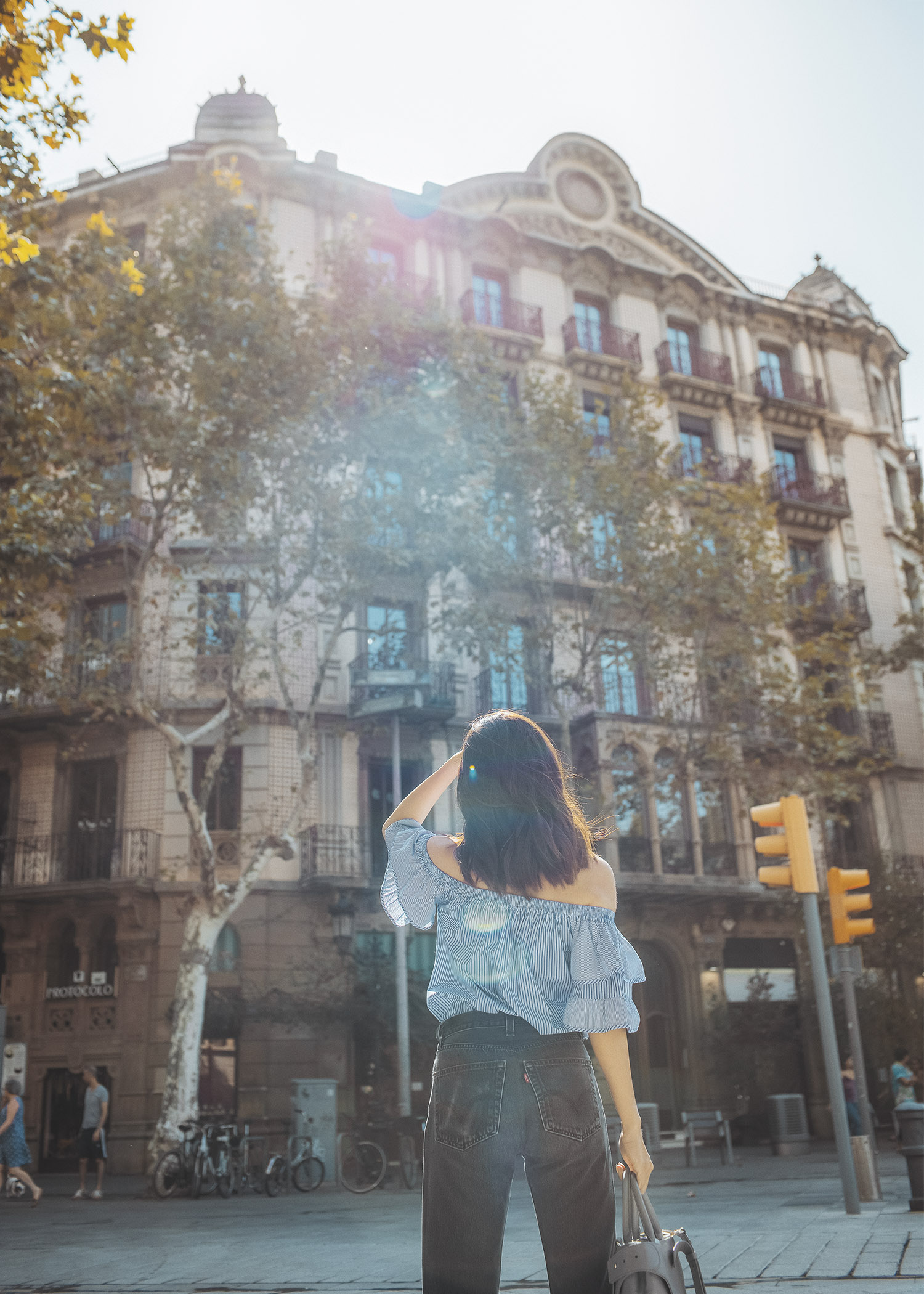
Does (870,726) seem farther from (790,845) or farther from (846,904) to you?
(790,845)

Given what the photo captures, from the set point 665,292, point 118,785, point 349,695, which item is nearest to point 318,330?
point 349,695

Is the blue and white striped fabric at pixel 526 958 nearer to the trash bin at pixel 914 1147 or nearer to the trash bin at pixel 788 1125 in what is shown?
the trash bin at pixel 914 1147

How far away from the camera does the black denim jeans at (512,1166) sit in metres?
2.39

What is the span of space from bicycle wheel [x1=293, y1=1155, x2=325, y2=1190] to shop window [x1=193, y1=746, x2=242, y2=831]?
717cm

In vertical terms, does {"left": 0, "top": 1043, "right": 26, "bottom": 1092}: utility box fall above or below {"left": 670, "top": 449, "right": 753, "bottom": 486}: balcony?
below

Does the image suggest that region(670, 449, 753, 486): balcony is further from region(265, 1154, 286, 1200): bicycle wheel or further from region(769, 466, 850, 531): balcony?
region(265, 1154, 286, 1200): bicycle wheel

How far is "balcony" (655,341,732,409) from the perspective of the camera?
30516mm

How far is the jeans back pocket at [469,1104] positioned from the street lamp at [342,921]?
741 inches

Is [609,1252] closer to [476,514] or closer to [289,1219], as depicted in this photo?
[289,1219]

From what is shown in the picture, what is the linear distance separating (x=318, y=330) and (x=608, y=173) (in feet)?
56.8

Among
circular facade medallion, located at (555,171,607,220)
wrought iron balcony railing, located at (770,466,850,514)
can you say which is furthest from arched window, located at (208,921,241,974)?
circular facade medallion, located at (555,171,607,220)

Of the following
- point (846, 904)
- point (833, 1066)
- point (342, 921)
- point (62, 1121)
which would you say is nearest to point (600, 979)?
point (833, 1066)

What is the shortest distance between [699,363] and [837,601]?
25.2 feet

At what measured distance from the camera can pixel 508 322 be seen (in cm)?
2884
